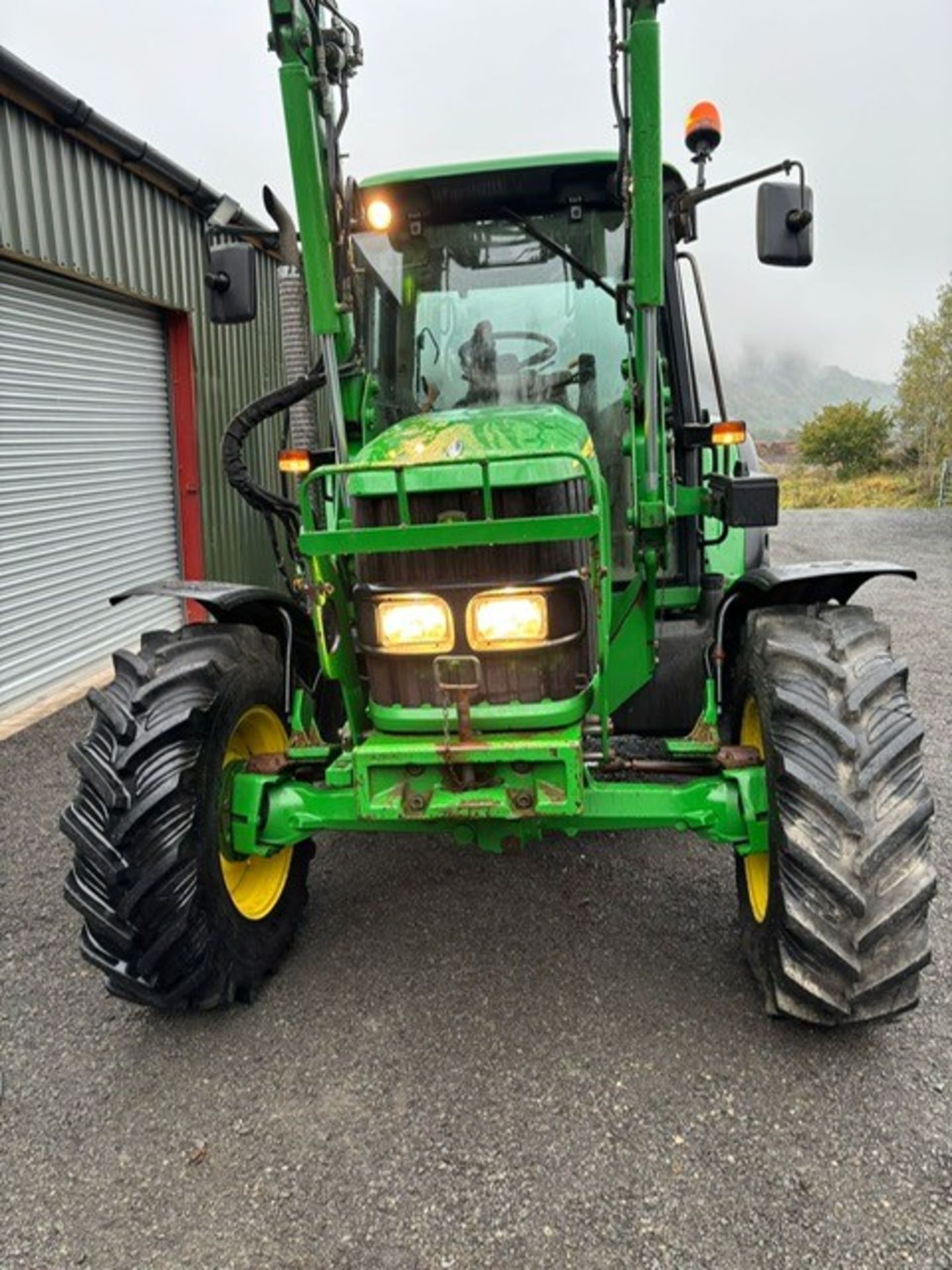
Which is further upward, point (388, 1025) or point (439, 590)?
point (439, 590)

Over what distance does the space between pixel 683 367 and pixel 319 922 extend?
8.50 ft

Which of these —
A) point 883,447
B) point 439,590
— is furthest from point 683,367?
point 883,447

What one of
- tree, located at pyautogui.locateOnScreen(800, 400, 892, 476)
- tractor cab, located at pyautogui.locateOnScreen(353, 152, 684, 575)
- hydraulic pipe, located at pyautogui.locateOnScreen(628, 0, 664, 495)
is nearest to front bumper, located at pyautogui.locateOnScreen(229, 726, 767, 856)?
tractor cab, located at pyautogui.locateOnScreen(353, 152, 684, 575)

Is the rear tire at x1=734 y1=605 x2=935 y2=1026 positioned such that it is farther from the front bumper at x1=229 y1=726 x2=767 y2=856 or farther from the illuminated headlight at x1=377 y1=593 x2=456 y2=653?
the illuminated headlight at x1=377 y1=593 x2=456 y2=653

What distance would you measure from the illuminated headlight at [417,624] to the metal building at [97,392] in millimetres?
4754

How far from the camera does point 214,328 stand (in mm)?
8969

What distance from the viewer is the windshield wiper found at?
3.68 metres

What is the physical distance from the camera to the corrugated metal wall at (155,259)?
615cm

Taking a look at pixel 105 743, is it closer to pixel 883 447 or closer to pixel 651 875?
pixel 651 875

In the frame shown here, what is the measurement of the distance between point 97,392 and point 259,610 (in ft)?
16.5

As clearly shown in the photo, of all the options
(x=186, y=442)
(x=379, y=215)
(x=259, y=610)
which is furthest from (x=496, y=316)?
(x=186, y=442)

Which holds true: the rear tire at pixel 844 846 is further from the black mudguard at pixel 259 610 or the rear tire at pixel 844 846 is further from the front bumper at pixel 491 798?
the black mudguard at pixel 259 610

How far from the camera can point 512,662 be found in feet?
8.86

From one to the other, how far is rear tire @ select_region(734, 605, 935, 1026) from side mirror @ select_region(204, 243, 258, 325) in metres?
2.42
